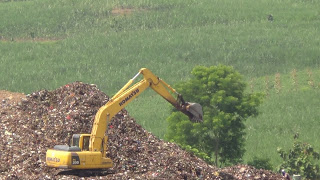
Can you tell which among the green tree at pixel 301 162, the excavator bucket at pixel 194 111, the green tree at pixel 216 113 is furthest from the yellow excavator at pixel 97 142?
the green tree at pixel 216 113

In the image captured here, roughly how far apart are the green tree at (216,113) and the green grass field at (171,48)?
3231mm

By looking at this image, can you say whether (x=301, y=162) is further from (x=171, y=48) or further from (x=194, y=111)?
(x=171, y=48)

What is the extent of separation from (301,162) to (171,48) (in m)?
34.6

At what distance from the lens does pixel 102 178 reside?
78.7 feet

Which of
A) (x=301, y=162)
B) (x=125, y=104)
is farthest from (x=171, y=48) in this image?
(x=125, y=104)

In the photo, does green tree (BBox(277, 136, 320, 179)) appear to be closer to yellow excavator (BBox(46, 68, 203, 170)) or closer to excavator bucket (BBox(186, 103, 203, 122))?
excavator bucket (BBox(186, 103, 203, 122))

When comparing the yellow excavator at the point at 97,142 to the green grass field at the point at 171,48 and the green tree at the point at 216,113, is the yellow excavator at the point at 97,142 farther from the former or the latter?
the green grass field at the point at 171,48

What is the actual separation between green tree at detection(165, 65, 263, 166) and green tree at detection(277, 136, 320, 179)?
2.89 meters

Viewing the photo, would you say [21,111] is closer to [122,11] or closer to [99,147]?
[99,147]

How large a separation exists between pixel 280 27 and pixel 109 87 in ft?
78.3

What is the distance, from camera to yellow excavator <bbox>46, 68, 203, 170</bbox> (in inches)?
944

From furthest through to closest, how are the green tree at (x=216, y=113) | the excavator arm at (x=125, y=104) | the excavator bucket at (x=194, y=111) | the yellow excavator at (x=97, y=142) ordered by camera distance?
1. the green tree at (x=216, y=113)
2. the excavator bucket at (x=194, y=111)
3. the excavator arm at (x=125, y=104)
4. the yellow excavator at (x=97, y=142)

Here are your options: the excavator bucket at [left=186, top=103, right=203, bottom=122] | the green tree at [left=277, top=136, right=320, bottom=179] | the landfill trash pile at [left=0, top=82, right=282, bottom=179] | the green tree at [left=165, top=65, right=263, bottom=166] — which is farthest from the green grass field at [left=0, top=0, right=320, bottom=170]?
the excavator bucket at [left=186, top=103, right=203, bottom=122]

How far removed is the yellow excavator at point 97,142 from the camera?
24.0 meters
